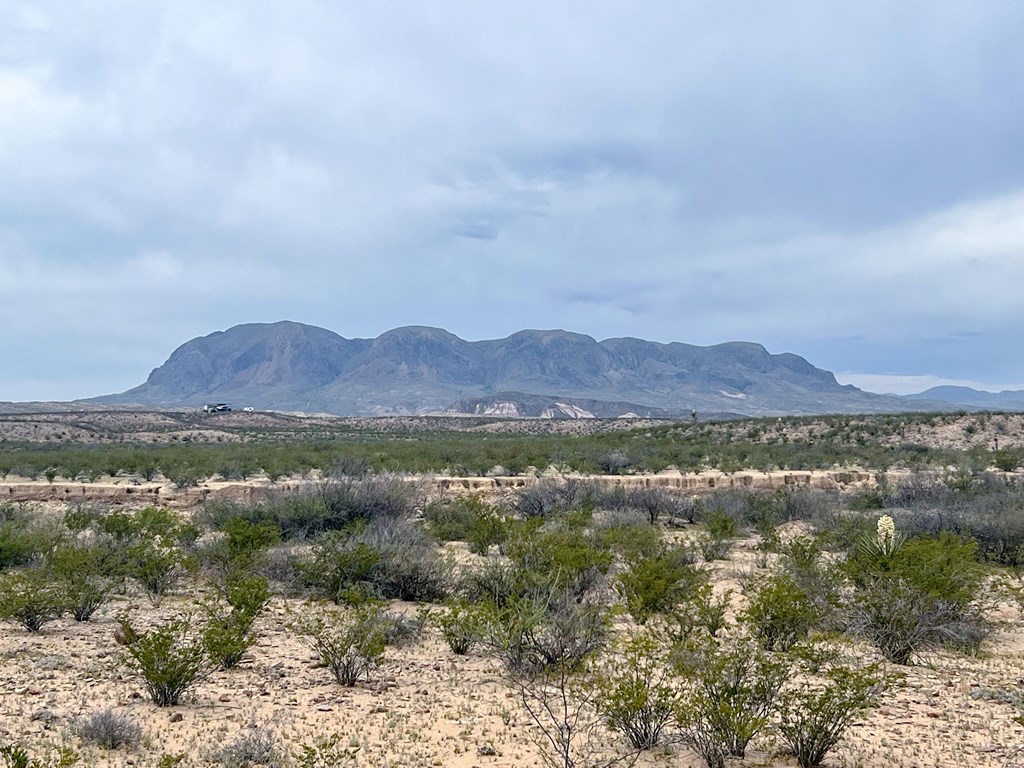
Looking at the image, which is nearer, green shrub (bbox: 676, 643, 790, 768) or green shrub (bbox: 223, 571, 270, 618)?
green shrub (bbox: 676, 643, 790, 768)

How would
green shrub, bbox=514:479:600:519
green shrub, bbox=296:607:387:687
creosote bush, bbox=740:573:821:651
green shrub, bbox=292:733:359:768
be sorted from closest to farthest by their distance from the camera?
green shrub, bbox=292:733:359:768 → green shrub, bbox=296:607:387:687 → creosote bush, bbox=740:573:821:651 → green shrub, bbox=514:479:600:519

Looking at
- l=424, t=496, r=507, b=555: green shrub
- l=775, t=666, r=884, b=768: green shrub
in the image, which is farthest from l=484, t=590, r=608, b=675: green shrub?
l=424, t=496, r=507, b=555: green shrub

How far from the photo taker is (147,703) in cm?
770

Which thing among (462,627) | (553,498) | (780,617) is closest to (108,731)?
(462,627)

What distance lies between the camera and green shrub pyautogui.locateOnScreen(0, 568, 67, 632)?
33.7 ft

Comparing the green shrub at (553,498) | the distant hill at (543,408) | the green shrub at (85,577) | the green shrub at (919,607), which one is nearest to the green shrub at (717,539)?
the green shrub at (553,498)

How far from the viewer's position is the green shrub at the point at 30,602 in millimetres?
10281

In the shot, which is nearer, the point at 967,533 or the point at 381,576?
the point at 381,576

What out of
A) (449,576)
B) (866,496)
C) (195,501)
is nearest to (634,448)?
(866,496)

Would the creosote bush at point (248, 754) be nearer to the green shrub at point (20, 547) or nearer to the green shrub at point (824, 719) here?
the green shrub at point (824, 719)

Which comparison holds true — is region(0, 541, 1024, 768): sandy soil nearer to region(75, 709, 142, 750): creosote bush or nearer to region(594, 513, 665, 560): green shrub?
region(75, 709, 142, 750): creosote bush

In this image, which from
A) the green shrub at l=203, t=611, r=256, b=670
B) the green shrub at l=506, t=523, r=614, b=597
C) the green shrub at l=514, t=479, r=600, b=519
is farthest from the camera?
the green shrub at l=514, t=479, r=600, b=519

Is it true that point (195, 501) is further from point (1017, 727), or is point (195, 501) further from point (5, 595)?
point (1017, 727)

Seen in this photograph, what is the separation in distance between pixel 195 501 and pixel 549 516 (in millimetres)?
11319
